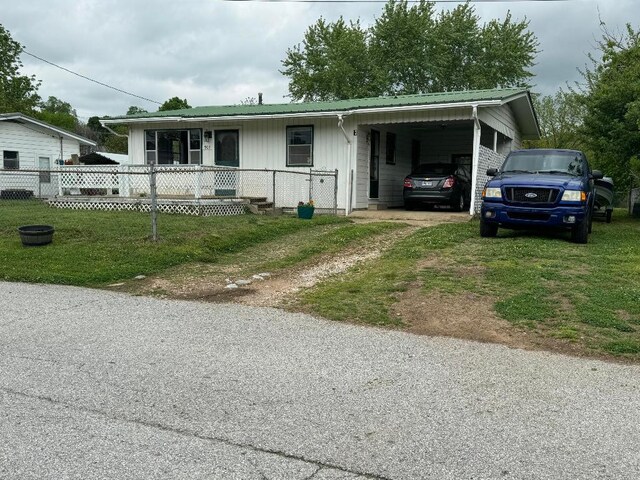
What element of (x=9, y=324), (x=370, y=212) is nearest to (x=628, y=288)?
(x=9, y=324)

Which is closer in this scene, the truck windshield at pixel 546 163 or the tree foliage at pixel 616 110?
A: the truck windshield at pixel 546 163

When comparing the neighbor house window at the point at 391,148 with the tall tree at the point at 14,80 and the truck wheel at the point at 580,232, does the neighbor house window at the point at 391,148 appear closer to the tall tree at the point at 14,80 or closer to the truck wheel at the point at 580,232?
the truck wheel at the point at 580,232

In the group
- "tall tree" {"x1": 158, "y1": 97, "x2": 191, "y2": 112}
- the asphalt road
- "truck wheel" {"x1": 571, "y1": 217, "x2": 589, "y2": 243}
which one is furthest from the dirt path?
"tall tree" {"x1": 158, "y1": 97, "x2": 191, "y2": 112}

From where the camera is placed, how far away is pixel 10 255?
29.7 ft

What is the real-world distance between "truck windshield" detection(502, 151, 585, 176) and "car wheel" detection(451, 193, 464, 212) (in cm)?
500

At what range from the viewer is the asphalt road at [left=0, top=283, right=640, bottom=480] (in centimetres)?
283

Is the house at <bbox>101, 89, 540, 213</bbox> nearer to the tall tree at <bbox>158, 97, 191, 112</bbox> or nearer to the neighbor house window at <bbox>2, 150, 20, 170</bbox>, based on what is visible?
the neighbor house window at <bbox>2, 150, 20, 170</bbox>

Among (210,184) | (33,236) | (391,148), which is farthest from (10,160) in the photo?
(33,236)

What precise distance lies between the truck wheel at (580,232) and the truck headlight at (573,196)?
0.54m

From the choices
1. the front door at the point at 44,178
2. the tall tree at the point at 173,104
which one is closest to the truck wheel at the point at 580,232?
the front door at the point at 44,178

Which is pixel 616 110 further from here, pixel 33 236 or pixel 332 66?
pixel 332 66

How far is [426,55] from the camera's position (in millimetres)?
35469

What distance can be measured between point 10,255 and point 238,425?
24.7ft

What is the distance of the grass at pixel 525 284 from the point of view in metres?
5.32
